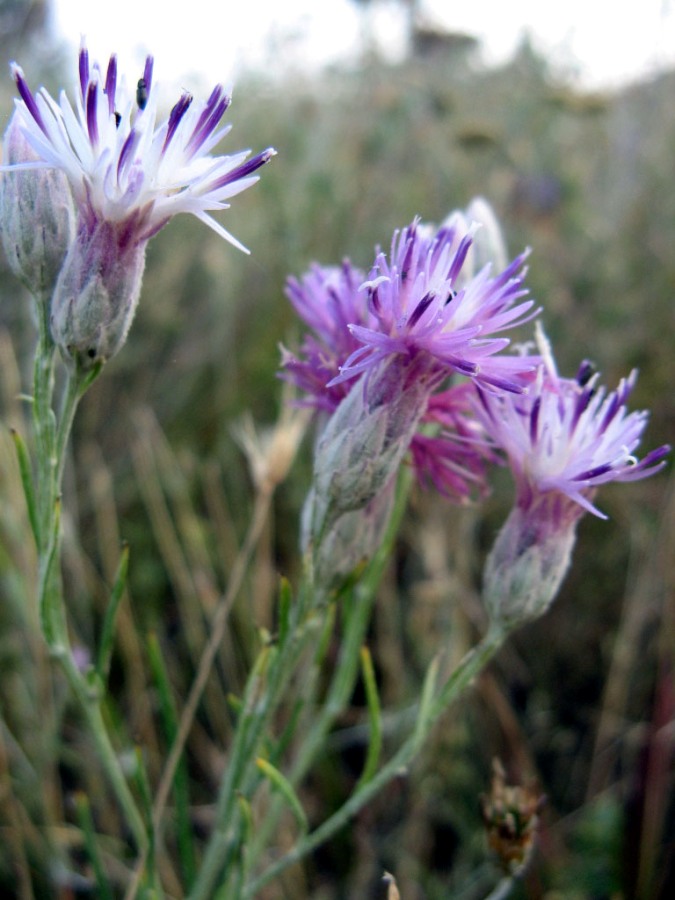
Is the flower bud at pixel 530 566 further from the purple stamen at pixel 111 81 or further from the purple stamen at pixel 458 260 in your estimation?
the purple stamen at pixel 111 81

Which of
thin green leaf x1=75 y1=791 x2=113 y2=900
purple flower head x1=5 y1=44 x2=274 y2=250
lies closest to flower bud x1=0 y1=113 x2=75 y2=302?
purple flower head x1=5 y1=44 x2=274 y2=250

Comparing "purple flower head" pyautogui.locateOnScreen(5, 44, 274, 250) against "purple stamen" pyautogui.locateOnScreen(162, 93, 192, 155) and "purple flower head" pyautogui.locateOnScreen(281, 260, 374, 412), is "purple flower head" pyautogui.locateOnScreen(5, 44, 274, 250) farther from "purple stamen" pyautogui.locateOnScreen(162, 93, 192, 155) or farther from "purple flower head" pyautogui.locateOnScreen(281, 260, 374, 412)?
"purple flower head" pyautogui.locateOnScreen(281, 260, 374, 412)

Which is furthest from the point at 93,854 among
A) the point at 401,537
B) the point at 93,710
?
the point at 401,537

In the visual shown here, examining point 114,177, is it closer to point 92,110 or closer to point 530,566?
point 92,110

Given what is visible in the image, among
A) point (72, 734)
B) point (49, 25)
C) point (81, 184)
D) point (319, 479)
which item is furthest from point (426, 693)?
point (49, 25)

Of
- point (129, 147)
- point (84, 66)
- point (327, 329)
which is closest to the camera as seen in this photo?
point (129, 147)

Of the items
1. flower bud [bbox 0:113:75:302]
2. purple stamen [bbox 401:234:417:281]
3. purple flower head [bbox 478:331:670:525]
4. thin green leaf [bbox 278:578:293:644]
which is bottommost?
thin green leaf [bbox 278:578:293:644]

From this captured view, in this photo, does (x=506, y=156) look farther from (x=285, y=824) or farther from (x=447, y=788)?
(x=285, y=824)

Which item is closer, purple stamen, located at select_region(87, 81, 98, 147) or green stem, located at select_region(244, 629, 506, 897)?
purple stamen, located at select_region(87, 81, 98, 147)
